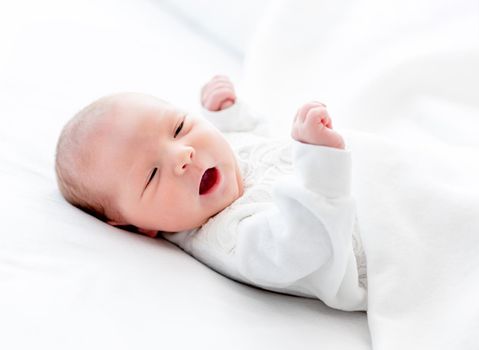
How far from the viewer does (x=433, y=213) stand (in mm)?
A: 935

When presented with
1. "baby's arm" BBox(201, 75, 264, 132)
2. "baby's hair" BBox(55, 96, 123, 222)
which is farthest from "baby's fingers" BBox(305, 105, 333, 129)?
"baby's arm" BBox(201, 75, 264, 132)

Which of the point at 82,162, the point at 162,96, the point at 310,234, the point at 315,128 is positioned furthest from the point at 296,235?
the point at 162,96

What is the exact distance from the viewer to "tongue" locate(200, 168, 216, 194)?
3.45ft

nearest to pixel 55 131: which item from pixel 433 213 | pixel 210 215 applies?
pixel 210 215

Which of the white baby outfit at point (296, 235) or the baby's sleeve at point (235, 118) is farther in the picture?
the baby's sleeve at point (235, 118)

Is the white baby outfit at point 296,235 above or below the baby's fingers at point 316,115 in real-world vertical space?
below

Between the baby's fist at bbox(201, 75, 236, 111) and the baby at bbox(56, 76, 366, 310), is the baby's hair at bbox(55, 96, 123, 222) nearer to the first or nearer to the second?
the baby at bbox(56, 76, 366, 310)

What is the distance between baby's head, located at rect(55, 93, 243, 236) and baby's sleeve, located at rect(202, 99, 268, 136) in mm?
240

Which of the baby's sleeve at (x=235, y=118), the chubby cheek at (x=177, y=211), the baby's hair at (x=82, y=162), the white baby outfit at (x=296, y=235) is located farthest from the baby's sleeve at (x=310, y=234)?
the baby's sleeve at (x=235, y=118)

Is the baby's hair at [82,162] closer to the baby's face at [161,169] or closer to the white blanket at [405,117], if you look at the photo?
the baby's face at [161,169]

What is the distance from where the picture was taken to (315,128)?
859 millimetres

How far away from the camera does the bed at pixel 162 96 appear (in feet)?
2.57

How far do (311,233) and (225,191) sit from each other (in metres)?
0.20

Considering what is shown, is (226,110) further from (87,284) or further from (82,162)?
(87,284)
